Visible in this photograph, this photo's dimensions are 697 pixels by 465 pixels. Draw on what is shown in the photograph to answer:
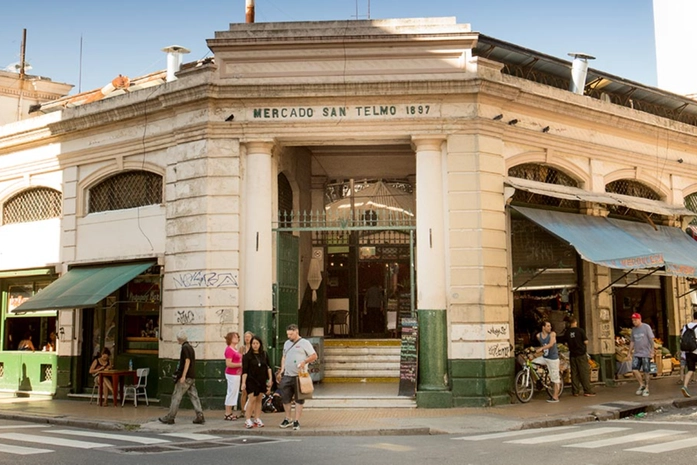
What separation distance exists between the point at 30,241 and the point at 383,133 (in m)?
9.87

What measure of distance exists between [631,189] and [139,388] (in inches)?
511

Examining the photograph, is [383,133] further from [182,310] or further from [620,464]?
[620,464]

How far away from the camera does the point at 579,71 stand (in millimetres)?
18703

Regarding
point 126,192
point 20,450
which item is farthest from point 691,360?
point 126,192

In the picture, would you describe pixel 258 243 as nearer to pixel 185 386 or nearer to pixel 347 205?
pixel 185 386

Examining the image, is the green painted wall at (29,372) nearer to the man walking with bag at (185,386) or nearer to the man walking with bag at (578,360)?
the man walking with bag at (185,386)

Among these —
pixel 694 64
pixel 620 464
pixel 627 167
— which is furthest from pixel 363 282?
pixel 694 64

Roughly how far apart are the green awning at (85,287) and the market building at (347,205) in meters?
0.07

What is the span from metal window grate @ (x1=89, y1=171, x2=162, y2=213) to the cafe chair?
146 inches

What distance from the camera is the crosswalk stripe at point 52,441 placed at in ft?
34.0

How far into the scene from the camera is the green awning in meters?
15.8

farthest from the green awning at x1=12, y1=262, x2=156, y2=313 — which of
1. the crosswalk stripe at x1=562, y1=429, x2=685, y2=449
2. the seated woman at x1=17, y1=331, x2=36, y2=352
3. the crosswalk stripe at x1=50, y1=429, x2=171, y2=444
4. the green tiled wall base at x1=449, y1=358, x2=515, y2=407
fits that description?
the crosswalk stripe at x1=562, y1=429, x2=685, y2=449

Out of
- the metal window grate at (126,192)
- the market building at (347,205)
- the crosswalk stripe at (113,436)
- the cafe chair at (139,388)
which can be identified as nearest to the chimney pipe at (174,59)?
the market building at (347,205)

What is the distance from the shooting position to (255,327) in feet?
49.4
